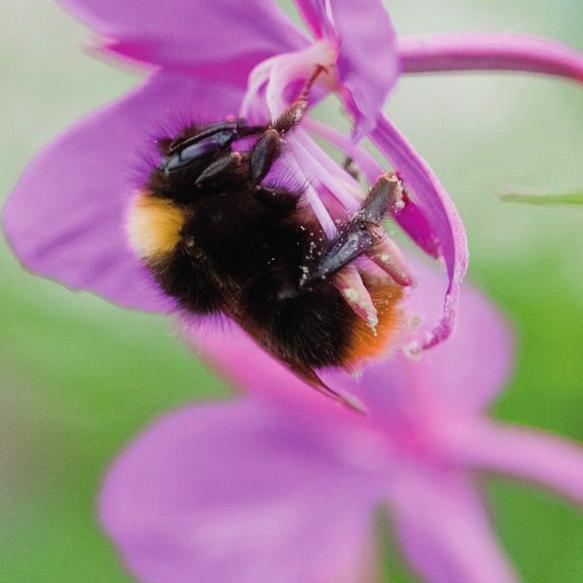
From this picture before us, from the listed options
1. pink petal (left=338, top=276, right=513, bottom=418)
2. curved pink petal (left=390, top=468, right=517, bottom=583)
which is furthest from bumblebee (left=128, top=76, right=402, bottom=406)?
curved pink petal (left=390, top=468, right=517, bottom=583)

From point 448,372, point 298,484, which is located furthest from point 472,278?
point 298,484

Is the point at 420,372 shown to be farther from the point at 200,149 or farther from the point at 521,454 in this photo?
the point at 200,149

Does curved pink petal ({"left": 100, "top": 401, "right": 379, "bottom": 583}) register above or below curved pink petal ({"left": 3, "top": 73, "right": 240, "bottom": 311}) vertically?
below

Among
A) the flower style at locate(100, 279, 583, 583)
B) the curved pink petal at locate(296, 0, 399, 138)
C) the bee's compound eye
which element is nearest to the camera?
the curved pink petal at locate(296, 0, 399, 138)

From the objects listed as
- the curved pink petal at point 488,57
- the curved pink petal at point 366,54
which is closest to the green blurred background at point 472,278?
the curved pink petal at point 488,57

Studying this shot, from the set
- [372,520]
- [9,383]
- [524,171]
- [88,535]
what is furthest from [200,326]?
[524,171]

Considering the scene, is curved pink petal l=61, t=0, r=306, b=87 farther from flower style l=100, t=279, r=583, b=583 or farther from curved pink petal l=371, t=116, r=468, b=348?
flower style l=100, t=279, r=583, b=583

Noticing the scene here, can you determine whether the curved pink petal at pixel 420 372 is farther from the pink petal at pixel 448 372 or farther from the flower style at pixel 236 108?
the flower style at pixel 236 108
